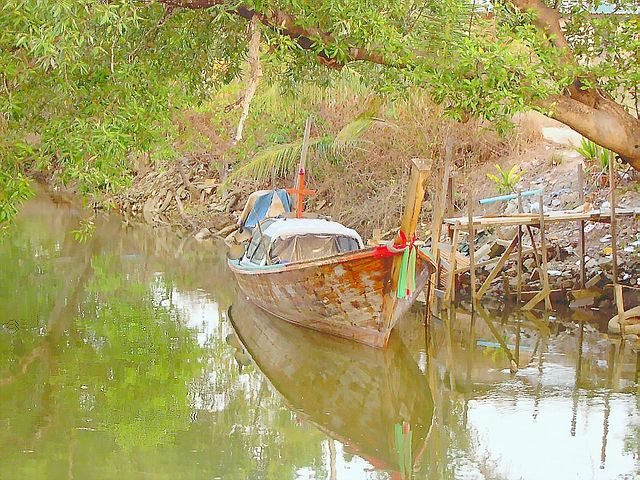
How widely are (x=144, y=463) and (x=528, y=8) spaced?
6375 millimetres

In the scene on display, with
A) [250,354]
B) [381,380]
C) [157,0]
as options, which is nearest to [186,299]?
[250,354]

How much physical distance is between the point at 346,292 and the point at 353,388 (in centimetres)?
179

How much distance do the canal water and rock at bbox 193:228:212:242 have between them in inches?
415

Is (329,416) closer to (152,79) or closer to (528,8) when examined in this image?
(152,79)

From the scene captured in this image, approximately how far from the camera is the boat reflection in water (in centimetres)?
1092

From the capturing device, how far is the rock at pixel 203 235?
100 ft

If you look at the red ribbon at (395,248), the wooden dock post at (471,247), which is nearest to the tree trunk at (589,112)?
the red ribbon at (395,248)

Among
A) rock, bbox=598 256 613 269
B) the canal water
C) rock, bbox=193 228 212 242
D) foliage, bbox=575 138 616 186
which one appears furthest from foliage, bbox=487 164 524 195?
rock, bbox=193 228 212 242

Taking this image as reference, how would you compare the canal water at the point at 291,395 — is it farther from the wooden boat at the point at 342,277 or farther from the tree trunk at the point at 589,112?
the tree trunk at the point at 589,112

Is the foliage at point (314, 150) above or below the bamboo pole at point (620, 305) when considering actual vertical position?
above

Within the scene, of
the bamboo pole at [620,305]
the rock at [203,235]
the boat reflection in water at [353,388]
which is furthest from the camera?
the rock at [203,235]

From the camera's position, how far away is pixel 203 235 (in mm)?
30844

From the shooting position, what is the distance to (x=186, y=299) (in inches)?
776

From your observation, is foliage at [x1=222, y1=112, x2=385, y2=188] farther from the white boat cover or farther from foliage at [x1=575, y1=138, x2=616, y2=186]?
the white boat cover
